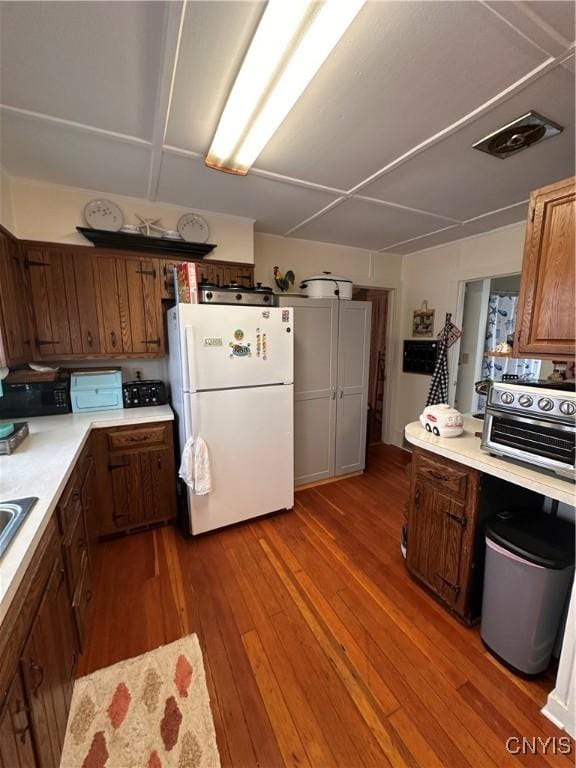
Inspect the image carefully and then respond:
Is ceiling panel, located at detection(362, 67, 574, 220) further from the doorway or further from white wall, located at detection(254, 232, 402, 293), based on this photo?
the doorway

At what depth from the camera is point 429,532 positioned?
5.71 ft

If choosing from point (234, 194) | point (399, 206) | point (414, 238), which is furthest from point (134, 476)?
point (414, 238)

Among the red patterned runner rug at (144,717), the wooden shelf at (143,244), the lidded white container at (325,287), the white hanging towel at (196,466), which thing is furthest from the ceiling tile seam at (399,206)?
the red patterned runner rug at (144,717)

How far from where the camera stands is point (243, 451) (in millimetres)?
2326

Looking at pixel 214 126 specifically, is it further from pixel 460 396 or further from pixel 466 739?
pixel 460 396

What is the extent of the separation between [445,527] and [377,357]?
2855 millimetres

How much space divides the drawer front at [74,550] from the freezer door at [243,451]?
695 millimetres

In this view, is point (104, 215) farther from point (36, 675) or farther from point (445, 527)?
point (445, 527)

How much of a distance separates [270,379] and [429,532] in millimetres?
1408

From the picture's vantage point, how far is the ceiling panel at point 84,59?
975mm

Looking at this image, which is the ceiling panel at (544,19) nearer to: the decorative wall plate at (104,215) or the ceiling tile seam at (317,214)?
the ceiling tile seam at (317,214)

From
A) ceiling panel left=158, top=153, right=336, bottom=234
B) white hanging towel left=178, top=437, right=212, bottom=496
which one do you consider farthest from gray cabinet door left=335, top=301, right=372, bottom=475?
white hanging towel left=178, top=437, right=212, bottom=496

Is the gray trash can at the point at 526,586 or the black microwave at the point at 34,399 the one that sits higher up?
the black microwave at the point at 34,399

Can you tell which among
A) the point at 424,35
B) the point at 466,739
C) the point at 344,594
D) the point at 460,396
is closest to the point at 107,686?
the point at 344,594
